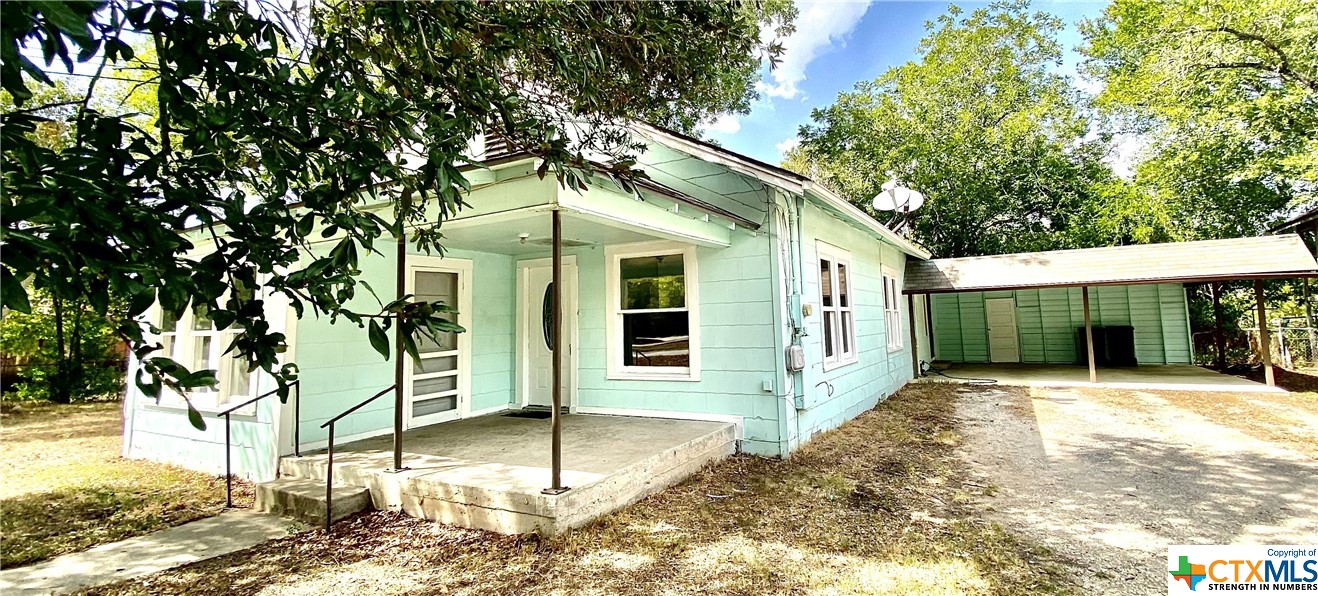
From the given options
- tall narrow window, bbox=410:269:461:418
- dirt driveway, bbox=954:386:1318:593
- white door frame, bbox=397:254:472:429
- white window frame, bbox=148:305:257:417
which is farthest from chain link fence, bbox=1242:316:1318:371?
white window frame, bbox=148:305:257:417

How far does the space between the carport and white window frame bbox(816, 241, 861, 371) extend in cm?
497

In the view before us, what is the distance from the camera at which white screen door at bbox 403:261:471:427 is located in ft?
20.5

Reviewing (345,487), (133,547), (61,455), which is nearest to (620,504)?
(345,487)

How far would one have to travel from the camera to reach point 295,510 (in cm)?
450

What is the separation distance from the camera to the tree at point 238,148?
4.46ft

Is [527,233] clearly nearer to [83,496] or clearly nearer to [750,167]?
[750,167]

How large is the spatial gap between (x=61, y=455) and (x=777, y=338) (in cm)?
963

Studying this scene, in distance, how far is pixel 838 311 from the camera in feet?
25.8

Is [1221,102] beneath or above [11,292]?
above

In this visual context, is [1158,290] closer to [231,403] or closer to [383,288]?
[383,288]

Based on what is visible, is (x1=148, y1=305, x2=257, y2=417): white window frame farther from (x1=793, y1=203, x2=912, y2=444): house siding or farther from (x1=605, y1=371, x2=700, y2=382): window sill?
(x1=793, y1=203, x2=912, y2=444): house siding

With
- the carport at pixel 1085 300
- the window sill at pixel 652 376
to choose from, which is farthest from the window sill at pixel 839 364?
the carport at pixel 1085 300

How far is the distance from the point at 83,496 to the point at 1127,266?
16.4 meters

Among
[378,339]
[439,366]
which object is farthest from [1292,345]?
[378,339]
